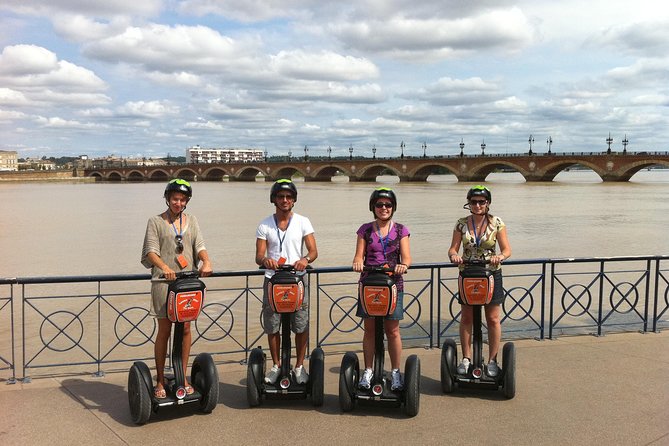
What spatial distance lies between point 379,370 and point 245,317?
3.61 metres

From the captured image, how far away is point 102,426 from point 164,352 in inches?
23.8

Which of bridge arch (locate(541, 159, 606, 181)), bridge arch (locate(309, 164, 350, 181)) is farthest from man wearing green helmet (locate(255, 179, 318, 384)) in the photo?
bridge arch (locate(309, 164, 350, 181))

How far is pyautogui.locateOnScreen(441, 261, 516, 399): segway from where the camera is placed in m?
4.34

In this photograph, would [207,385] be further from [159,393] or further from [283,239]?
[283,239]

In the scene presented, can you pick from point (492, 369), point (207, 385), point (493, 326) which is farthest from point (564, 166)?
point (207, 385)

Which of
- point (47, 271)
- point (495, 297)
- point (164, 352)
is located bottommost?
point (47, 271)

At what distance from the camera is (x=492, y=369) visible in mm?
4465

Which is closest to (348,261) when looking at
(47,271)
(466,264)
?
(47,271)

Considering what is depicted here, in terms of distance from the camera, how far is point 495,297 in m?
4.46

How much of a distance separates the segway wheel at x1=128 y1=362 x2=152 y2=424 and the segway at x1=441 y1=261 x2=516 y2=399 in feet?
7.05

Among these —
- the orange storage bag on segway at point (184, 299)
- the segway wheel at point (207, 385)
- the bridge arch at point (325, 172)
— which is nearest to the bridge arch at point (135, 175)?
the bridge arch at point (325, 172)

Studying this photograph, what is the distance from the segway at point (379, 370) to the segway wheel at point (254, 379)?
0.59m

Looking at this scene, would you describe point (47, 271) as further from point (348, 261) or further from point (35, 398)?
point (35, 398)

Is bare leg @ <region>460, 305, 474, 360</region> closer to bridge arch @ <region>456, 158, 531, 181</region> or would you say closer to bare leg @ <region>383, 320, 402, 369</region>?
bare leg @ <region>383, 320, 402, 369</region>
